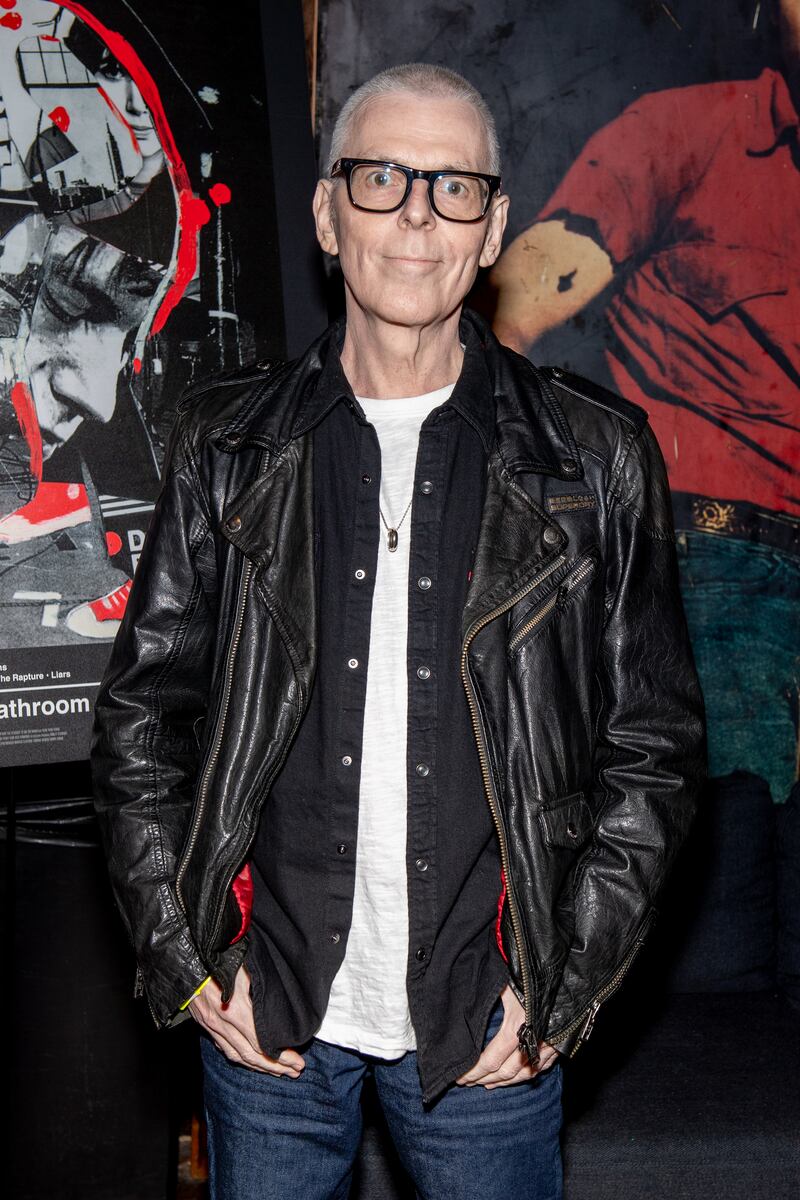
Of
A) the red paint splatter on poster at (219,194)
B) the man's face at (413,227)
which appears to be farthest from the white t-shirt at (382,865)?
the red paint splatter on poster at (219,194)

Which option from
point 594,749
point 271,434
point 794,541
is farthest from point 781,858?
point 271,434

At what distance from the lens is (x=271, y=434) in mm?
1630

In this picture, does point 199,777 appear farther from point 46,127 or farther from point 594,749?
point 46,127

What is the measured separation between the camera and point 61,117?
2.04 meters

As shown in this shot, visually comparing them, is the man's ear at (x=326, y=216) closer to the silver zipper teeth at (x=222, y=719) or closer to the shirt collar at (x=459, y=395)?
the shirt collar at (x=459, y=395)

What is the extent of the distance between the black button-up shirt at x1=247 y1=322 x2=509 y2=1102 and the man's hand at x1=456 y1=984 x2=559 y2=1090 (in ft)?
0.08

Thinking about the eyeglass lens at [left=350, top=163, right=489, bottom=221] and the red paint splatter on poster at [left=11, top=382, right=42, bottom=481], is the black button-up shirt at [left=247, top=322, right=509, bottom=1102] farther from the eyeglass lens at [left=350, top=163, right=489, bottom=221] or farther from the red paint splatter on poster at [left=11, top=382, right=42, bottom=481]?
the red paint splatter on poster at [left=11, top=382, right=42, bottom=481]

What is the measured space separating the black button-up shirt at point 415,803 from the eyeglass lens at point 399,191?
257 mm

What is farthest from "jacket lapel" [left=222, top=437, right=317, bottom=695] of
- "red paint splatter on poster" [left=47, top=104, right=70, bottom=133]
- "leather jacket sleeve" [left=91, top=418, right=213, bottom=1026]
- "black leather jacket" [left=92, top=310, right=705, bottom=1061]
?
"red paint splatter on poster" [left=47, top=104, right=70, bottom=133]

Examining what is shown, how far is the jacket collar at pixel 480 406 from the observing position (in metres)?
1.58

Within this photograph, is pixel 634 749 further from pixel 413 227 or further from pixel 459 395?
pixel 413 227

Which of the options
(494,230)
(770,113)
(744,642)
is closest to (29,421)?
(494,230)

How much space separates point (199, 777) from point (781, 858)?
1.87 metres

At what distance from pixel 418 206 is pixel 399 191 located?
42mm
